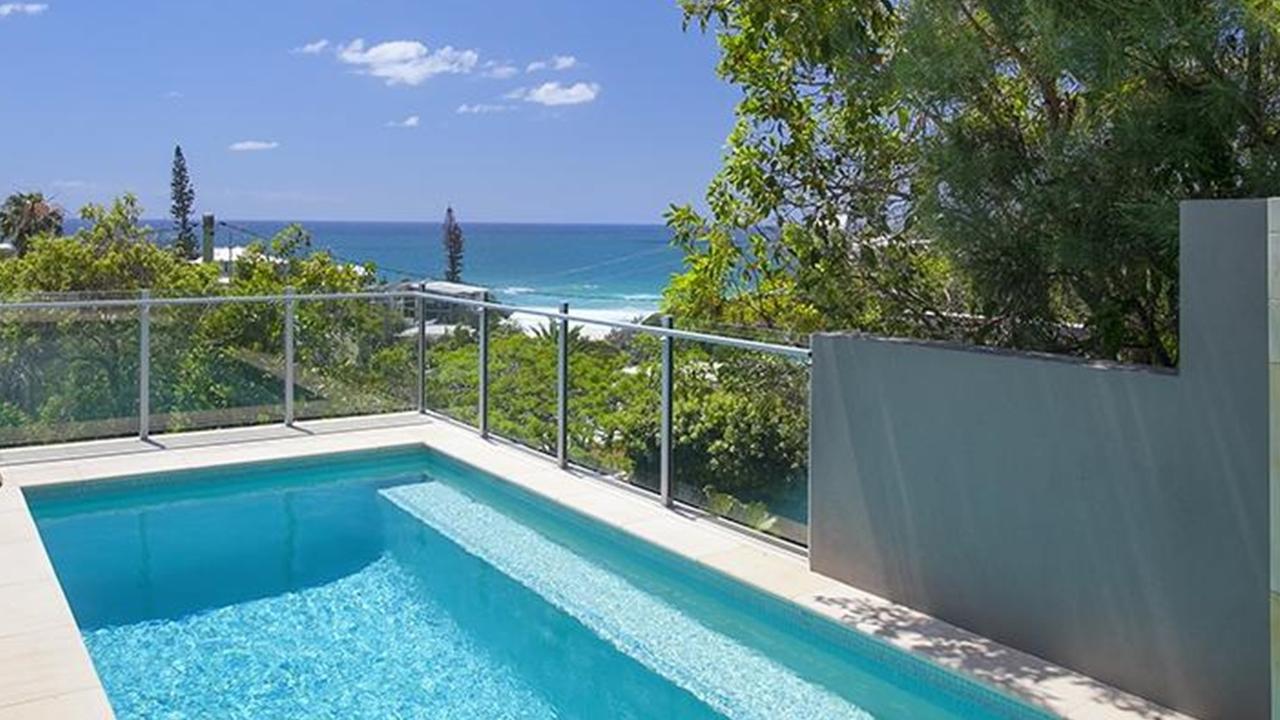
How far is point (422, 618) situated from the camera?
5559mm

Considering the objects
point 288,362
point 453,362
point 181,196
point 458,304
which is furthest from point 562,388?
point 181,196

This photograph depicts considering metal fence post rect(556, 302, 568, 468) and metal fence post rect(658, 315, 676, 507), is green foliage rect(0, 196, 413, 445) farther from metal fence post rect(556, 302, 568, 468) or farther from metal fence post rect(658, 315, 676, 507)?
metal fence post rect(658, 315, 676, 507)

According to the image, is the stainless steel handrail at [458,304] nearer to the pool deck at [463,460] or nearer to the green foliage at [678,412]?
the green foliage at [678,412]

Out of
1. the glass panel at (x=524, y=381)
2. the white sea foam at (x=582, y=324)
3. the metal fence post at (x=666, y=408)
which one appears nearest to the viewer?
the metal fence post at (x=666, y=408)

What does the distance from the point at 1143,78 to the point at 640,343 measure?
348 cm

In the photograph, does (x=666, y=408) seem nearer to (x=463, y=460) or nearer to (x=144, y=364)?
(x=463, y=460)

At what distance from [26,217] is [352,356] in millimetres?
36146

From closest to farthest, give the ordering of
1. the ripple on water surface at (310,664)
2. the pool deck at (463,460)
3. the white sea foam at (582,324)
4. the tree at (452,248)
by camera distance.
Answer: the pool deck at (463,460) < the ripple on water surface at (310,664) < the white sea foam at (582,324) < the tree at (452,248)

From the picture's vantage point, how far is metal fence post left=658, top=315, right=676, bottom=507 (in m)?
6.61

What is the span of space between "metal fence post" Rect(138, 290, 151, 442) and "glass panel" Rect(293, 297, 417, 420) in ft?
3.82

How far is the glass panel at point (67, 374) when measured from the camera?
26.3ft

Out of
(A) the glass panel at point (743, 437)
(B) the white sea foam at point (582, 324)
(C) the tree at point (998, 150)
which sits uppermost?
(C) the tree at point (998, 150)

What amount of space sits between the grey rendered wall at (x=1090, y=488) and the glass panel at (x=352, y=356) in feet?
16.9

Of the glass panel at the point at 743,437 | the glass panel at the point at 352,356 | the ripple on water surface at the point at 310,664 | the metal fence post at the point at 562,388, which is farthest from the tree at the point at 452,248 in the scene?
the ripple on water surface at the point at 310,664
